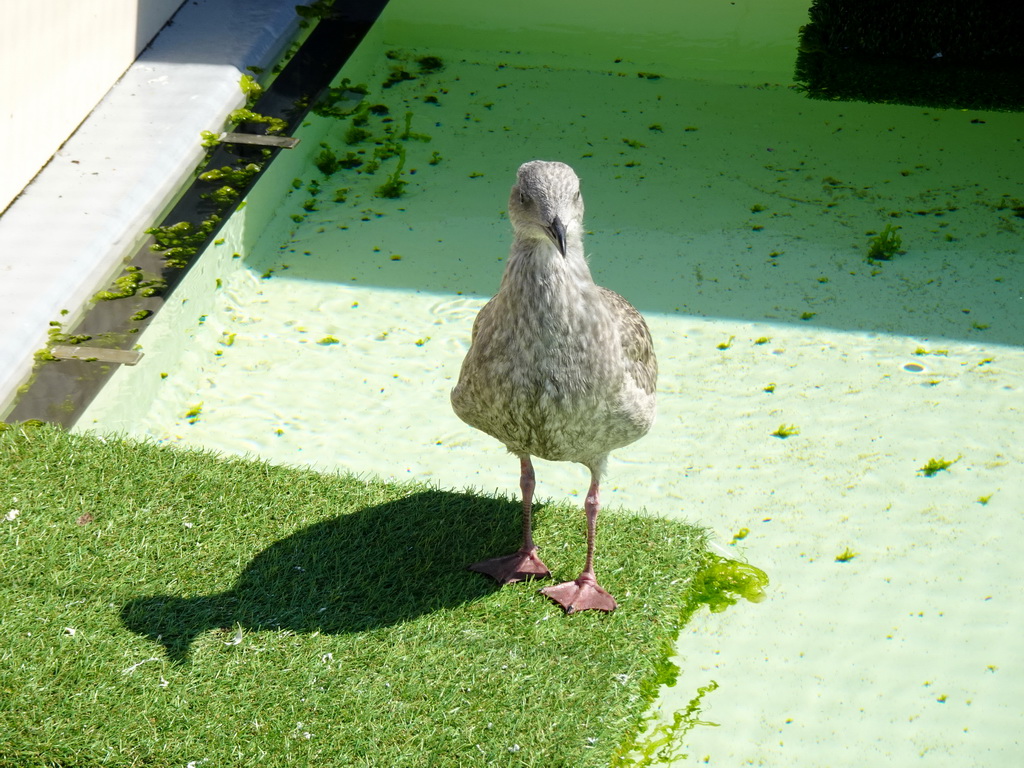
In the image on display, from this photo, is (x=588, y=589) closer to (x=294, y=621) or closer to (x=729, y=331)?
(x=294, y=621)

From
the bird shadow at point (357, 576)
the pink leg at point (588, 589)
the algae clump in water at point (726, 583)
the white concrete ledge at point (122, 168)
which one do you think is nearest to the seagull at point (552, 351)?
the pink leg at point (588, 589)

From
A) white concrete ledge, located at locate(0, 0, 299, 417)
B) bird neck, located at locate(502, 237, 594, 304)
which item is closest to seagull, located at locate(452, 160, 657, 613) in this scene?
bird neck, located at locate(502, 237, 594, 304)

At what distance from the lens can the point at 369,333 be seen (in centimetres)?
680

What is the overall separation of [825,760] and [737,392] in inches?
98.3

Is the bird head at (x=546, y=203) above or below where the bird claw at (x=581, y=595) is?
above

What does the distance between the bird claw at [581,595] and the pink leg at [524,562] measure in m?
0.12

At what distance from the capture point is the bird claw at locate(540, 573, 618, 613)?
4758mm

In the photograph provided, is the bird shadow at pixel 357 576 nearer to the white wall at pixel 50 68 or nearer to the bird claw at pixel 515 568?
the bird claw at pixel 515 568

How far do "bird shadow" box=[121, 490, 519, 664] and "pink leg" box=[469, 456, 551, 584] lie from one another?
2.0 inches

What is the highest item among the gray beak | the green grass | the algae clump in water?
the gray beak

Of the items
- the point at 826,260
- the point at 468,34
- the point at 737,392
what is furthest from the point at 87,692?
the point at 468,34

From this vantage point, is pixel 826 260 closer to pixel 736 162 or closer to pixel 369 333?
pixel 736 162

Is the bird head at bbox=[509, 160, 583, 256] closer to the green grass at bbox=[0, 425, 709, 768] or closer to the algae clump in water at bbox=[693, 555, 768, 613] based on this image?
the green grass at bbox=[0, 425, 709, 768]

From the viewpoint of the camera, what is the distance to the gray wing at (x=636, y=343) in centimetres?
448
